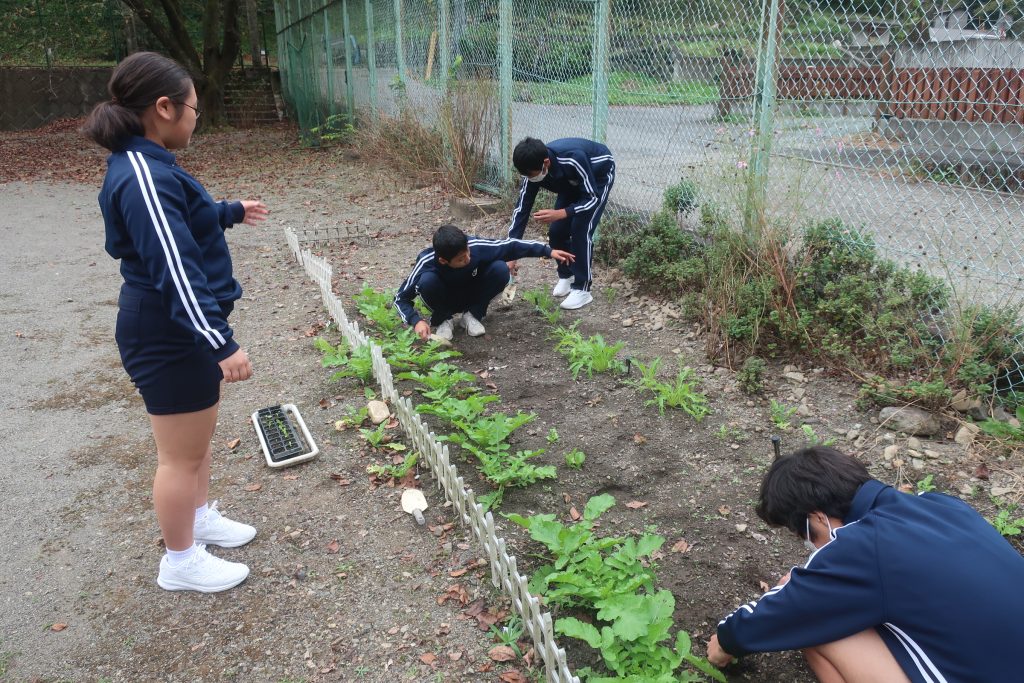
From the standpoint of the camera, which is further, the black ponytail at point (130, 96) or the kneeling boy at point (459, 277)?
the kneeling boy at point (459, 277)

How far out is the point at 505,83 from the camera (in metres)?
7.65

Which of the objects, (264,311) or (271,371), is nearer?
(271,371)

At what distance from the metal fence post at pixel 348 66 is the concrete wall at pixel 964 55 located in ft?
34.4

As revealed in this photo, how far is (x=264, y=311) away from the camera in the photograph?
5758mm

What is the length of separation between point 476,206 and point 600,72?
2.16 meters

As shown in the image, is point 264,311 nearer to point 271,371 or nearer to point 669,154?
point 271,371

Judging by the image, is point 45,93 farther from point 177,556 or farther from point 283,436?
point 177,556

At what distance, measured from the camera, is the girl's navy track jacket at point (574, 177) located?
5.11m

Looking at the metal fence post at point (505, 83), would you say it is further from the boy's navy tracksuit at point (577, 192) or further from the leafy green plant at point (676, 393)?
the leafy green plant at point (676, 393)

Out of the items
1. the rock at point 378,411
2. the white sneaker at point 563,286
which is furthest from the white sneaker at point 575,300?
the rock at point 378,411

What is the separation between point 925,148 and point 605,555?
114 inches

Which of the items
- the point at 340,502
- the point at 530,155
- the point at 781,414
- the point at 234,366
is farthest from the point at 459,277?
the point at 234,366

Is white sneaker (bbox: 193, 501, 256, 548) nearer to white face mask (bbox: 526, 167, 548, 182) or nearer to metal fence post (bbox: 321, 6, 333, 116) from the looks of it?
white face mask (bbox: 526, 167, 548, 182)

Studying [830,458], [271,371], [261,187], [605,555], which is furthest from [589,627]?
[261,187]
